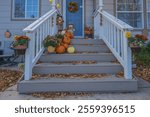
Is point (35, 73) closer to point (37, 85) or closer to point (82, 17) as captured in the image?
point (37, 85)

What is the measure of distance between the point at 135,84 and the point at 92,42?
2699 millimetres

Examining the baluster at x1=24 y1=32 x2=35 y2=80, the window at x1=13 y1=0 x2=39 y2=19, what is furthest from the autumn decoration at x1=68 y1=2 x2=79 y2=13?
the baluster at x1=24 y1=32 x2=35 y2=80

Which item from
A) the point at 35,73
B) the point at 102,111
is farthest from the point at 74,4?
the point at 102,111

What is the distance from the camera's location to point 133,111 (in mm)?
3561

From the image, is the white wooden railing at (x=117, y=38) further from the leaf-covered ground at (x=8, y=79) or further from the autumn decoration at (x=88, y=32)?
the leaf-covered ground at (x=8, y=79)

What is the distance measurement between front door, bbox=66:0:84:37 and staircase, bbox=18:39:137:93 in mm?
2925

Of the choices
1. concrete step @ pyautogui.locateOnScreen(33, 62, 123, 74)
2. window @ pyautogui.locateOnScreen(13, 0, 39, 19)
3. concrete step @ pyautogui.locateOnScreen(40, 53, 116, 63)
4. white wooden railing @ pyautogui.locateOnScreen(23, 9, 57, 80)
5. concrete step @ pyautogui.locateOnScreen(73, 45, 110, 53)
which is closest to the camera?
white wooden railing @ pyautogui.locateOnScreen(23, 9, 57, 80)

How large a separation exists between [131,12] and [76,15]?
2.44 m

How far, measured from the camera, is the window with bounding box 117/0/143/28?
9828 millimetres

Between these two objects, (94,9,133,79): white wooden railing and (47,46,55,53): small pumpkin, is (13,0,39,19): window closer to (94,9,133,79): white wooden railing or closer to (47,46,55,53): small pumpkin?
(94,9,133,79): white wooden railing

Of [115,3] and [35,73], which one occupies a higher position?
[115,3]

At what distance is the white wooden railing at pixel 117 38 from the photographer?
4.93 m

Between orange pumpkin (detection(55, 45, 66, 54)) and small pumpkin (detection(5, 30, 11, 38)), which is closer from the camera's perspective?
orange pumpkin (detection(55, 45, 66, 54))

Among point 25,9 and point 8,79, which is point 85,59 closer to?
point 8,79
